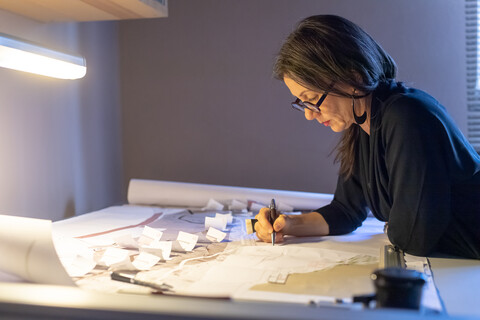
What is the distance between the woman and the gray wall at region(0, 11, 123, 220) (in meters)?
0.86

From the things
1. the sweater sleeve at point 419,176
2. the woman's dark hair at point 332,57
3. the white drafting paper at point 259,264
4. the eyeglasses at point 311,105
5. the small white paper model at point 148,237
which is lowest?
the white drafting paper at point 259,264

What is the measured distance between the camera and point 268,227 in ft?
4.90

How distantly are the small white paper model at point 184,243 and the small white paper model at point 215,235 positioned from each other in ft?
0.30

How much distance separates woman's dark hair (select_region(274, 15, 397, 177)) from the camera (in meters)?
1.36

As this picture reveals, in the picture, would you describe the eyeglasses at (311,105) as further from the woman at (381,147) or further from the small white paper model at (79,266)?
the small white paper model at (79,266)

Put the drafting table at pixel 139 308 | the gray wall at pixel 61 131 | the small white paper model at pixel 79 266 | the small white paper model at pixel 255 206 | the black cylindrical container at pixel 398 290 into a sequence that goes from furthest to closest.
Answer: the small white paper model at pixel 255 206, the gray wall at pixel 61 131, the small white paper model at pixel 79 266, the black cylindrical container at pixel 398 290, the drafting table at pixel 139 308

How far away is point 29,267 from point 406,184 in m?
0.89

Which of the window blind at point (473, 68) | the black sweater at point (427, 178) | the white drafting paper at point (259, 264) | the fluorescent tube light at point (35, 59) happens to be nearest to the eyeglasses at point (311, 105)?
the black sweater at point (427, 178)

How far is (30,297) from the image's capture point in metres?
0.71

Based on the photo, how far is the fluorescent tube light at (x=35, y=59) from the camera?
1364mm

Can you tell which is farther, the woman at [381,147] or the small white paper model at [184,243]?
the small white paper model at [184,243]

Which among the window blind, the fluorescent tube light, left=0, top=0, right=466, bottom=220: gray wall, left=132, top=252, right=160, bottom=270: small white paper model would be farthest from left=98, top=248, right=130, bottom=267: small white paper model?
the window blind

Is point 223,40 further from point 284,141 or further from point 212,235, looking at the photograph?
point 212,235

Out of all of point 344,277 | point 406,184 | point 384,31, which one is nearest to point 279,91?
point 384,31
